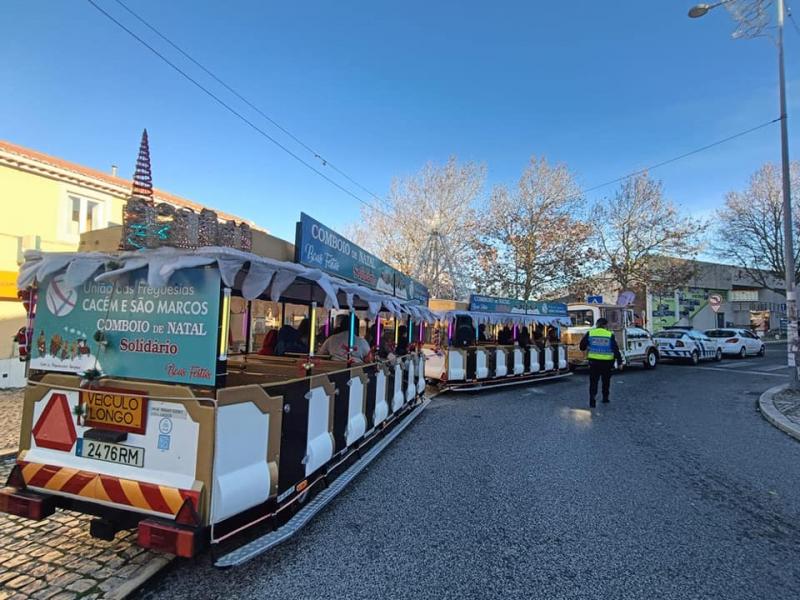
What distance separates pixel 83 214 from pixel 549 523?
14965 mm

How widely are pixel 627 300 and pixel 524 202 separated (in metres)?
8.37

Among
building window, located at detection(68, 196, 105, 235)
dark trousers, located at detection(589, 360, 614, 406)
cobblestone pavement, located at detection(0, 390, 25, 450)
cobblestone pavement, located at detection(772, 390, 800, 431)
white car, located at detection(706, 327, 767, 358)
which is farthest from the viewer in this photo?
white car, located at detection(706, 327, 767, 358)


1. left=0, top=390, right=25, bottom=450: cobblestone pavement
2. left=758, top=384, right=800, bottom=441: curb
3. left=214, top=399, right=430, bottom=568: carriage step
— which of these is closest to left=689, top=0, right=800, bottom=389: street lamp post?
left=758, top=384, right=800, bottom=441: curb

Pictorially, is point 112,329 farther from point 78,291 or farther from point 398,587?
point 398,587

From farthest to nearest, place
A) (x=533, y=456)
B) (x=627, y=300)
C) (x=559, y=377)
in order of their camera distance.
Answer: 1. (x=627, y=300)
2. (x=559, y=377)
3. (x=533, y=456)

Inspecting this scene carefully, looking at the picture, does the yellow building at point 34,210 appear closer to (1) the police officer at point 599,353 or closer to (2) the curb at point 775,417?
(1) the police officer at point 599,353

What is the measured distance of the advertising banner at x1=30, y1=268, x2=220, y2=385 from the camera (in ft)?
10.3

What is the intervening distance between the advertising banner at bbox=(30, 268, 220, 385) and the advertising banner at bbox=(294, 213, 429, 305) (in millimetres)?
1461

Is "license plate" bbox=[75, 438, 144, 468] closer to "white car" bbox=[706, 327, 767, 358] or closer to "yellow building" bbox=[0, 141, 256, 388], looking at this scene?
"yellow building" bbox=[0, 141, 256, 388]

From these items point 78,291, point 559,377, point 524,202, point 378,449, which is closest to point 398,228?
point 524,202

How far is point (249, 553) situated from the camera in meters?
3.09

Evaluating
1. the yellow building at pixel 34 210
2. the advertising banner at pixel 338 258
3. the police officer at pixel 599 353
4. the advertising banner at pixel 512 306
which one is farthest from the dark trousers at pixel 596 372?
the yellow building at pixel 34 210

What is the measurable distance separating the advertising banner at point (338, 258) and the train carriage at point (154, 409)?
1.02 m

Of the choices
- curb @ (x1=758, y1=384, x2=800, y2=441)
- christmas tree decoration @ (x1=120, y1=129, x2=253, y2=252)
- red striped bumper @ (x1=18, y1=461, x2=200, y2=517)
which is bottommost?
curb @ (x1=758, y1=384, x2=800, y2=441)
